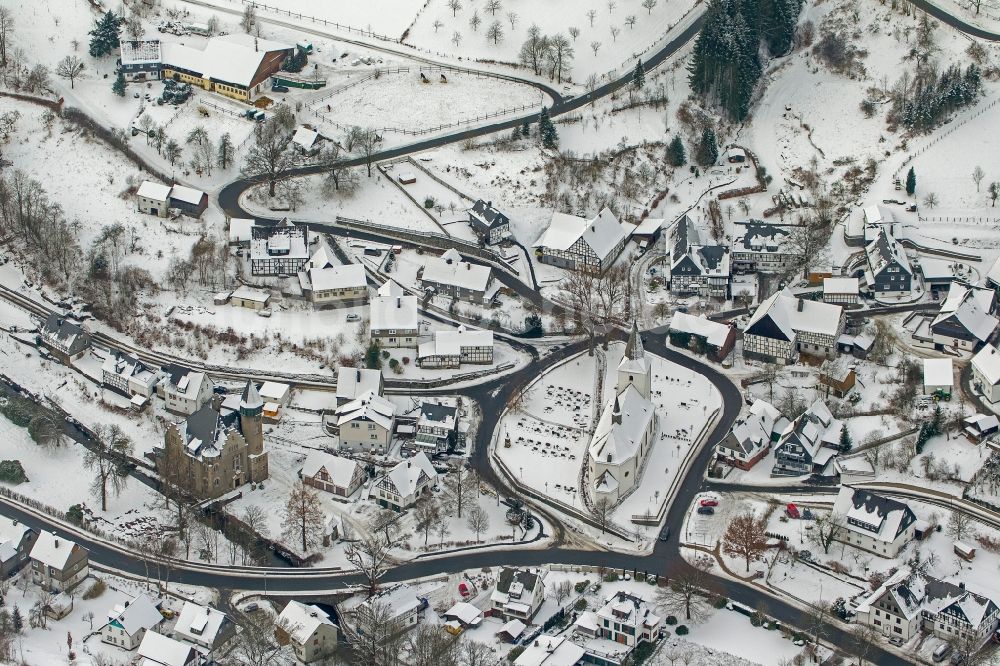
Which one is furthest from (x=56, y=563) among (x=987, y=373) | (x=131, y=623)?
(x=987, y=373)

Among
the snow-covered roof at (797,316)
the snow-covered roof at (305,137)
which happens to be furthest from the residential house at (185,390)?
the snow-covered roof at (797,316)

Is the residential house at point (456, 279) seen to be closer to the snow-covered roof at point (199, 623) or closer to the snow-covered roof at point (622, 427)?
the snow-covered roof at point (622, 427)

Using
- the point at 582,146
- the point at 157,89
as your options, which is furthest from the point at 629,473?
the point at 157,89

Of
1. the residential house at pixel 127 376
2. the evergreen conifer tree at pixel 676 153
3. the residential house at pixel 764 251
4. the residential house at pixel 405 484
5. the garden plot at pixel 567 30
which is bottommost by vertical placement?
the residential house at pixel 405 484

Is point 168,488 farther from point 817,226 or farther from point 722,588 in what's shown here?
point 817,226

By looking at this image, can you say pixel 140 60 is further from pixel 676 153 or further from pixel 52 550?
pixel 52 550

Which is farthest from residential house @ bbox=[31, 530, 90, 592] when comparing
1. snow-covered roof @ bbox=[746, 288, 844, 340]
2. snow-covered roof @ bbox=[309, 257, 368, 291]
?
snow-covered roof @ bbox=[746, 288, 844, 340]
